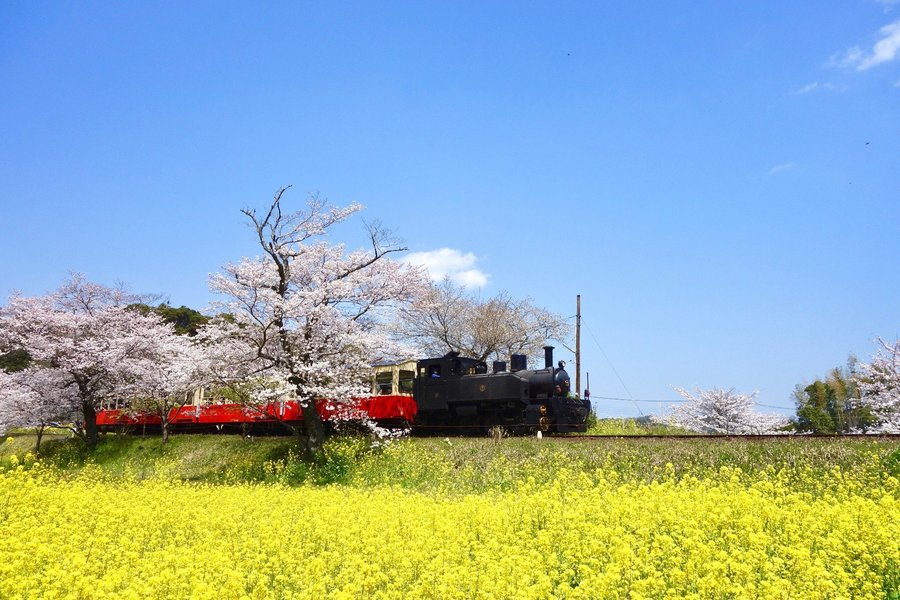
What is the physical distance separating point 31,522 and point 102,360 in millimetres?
19057

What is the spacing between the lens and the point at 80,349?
26562 millimetres

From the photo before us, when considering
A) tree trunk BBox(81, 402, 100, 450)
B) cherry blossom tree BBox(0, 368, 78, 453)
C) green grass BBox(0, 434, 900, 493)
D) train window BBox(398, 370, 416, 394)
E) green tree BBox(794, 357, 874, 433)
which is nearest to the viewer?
green grass BBox(0, 434, 900, 493)

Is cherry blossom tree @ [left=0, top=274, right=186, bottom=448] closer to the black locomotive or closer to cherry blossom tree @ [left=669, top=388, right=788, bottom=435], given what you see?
the black locomotive

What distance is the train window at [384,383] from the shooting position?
23.8 metres

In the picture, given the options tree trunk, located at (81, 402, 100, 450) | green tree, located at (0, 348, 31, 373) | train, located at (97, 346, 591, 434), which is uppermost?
green tree, located at (0, 348, 31, 373)

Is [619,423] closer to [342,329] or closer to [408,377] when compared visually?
[408,377]

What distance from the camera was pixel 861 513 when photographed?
7.86 metres

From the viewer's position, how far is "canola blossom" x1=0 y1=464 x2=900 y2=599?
5.62 m

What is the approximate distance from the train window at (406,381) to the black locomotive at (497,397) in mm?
718

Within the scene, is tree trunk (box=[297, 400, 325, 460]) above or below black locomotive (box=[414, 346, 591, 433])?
below

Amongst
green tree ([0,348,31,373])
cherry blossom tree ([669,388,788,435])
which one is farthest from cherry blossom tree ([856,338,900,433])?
green tree ([0,348,31,373])

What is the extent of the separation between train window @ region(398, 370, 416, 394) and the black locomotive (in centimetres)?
72

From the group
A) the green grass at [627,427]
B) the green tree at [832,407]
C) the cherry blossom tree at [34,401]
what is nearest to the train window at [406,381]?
the green grass at [627,427]

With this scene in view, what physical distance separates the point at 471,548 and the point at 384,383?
53.5ft
